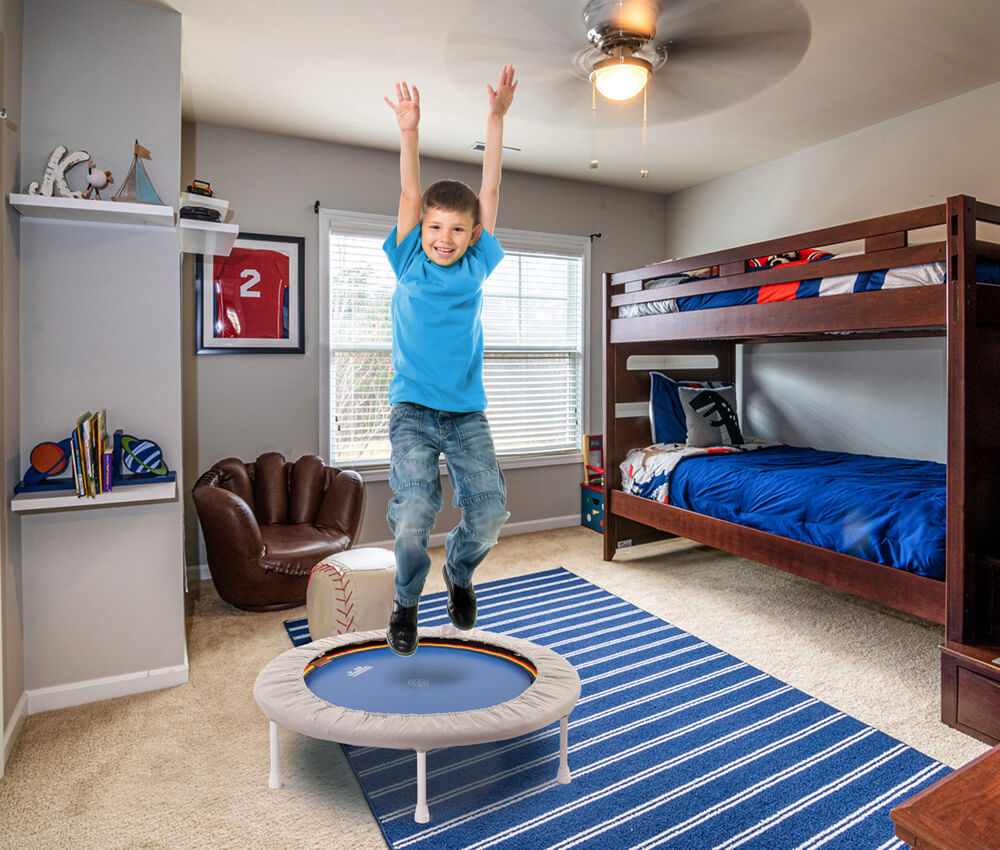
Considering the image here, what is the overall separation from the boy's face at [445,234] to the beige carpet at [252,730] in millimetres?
1521

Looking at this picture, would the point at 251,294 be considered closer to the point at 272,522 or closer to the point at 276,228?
the point at 276,228

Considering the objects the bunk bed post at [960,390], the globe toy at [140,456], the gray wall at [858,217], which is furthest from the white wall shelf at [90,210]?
the gray wall at [858,217]

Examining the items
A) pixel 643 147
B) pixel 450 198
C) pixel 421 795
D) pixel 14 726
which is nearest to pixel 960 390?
pixel 450 198

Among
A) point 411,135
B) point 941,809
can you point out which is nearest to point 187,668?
point 411,135

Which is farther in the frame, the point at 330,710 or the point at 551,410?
the point at 551,410

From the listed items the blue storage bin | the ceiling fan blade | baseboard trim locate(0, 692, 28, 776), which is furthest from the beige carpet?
the ceiling fan blade

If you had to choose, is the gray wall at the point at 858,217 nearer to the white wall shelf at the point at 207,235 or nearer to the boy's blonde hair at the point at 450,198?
the boy's blonde hair at the point at 450,198

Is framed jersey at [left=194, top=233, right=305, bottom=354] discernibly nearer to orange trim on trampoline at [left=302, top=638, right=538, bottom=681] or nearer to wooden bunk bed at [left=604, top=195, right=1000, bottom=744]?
orange trim on trampoline at [left=302, top=638, right=538, bottom=681]

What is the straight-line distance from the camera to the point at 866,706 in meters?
2.38

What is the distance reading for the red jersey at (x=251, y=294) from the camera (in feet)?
12.7

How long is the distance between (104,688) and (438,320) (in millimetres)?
1941

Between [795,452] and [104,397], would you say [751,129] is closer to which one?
[795,452]

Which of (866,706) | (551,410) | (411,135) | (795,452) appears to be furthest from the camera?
(551,410)

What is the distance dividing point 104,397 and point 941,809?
2.70m
